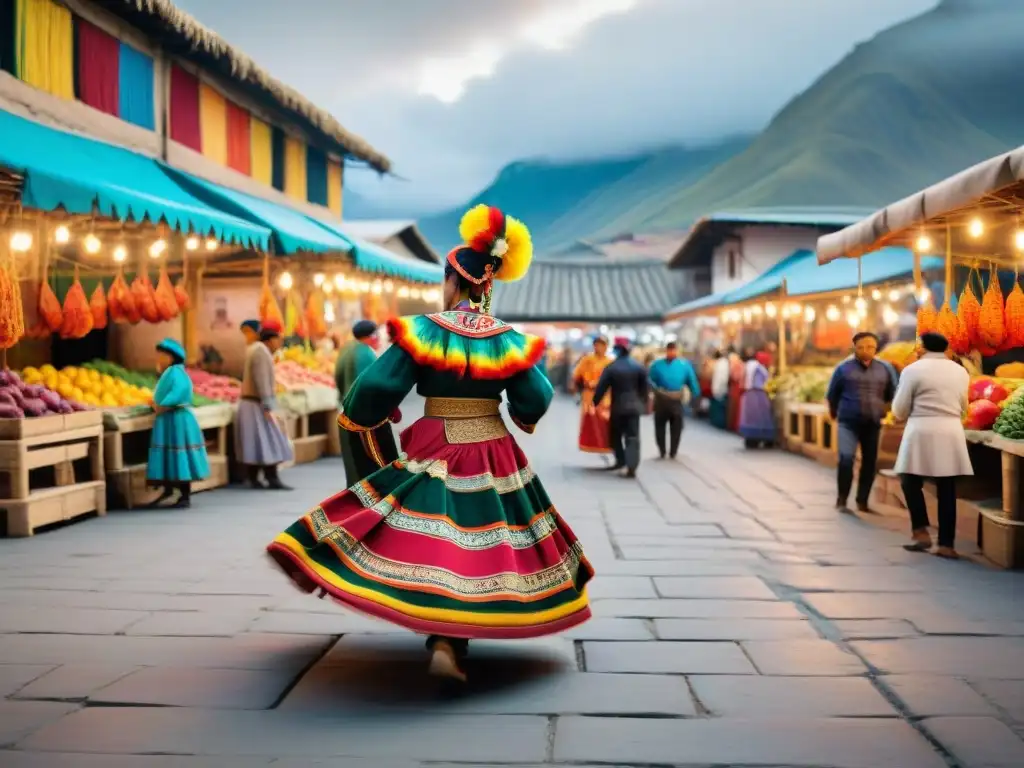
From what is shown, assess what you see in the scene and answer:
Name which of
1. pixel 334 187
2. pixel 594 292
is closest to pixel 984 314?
pixel 334 187

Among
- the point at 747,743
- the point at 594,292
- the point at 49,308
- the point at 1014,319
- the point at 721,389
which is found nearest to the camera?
the point at 747,743

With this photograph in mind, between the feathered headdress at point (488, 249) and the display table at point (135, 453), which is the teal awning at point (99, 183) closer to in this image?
the display table at point (135, 453)

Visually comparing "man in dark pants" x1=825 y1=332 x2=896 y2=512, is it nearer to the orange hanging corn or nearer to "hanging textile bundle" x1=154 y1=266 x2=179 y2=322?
the orange hanging corn

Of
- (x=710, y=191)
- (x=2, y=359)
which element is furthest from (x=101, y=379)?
(x=710, y=191)

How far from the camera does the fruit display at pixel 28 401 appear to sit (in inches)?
312

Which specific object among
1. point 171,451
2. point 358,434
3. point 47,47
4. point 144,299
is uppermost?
point 47,47

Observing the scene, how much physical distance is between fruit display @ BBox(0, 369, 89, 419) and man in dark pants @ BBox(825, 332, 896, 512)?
6902 mm

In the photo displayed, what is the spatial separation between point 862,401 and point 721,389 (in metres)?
10.8

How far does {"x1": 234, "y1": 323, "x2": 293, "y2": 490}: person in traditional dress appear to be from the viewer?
10.3 metres

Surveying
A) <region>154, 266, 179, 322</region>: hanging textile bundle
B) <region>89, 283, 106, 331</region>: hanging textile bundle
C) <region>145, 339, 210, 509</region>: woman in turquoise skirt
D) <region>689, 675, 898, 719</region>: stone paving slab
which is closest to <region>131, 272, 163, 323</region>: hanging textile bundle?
<region>154, 266, 179, 322</region>: hanging textile bundle

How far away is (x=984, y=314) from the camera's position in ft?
25.3

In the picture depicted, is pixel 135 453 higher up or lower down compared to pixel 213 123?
lower down

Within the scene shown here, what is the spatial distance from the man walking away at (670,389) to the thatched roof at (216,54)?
24.6ft

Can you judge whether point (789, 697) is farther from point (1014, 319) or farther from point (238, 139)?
point (238, 139)
